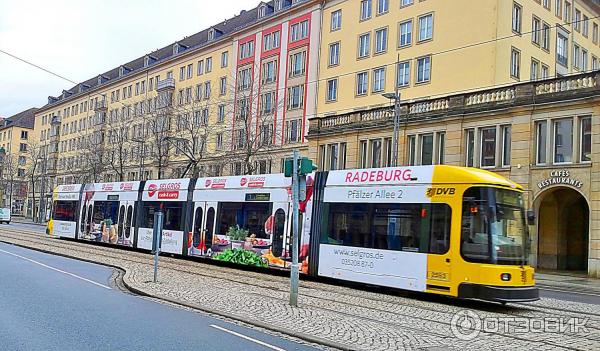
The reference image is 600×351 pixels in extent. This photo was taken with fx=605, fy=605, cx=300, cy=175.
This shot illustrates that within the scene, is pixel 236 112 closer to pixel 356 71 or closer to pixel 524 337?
pixel 356 71

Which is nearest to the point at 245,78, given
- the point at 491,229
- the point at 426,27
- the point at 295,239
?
the point at 426,27

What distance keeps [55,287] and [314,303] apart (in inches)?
232

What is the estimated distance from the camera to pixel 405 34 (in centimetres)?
4541

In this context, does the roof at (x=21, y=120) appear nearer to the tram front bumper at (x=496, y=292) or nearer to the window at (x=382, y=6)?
the window at (x=382, y=6)

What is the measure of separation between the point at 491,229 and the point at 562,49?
4017 centimetres

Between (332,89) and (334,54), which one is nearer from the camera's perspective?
(332,89)

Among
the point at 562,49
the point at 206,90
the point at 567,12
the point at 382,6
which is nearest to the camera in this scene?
the point at 382,6

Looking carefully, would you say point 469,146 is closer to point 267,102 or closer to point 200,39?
point 267,102

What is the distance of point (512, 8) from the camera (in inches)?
1615

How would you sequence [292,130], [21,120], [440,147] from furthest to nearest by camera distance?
[21,120], [292,130], [440,147]

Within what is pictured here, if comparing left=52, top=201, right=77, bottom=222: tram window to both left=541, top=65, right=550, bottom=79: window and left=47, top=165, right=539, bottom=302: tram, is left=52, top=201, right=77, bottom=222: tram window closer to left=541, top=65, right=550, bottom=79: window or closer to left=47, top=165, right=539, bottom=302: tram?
left=47, top=165, right=539, bottom=302: tram

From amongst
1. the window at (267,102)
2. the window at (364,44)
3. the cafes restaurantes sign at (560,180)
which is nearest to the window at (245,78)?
the window at (267,102)

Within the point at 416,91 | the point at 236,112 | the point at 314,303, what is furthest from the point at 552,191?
the point at 236,112

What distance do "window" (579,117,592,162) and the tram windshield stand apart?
657 inches
